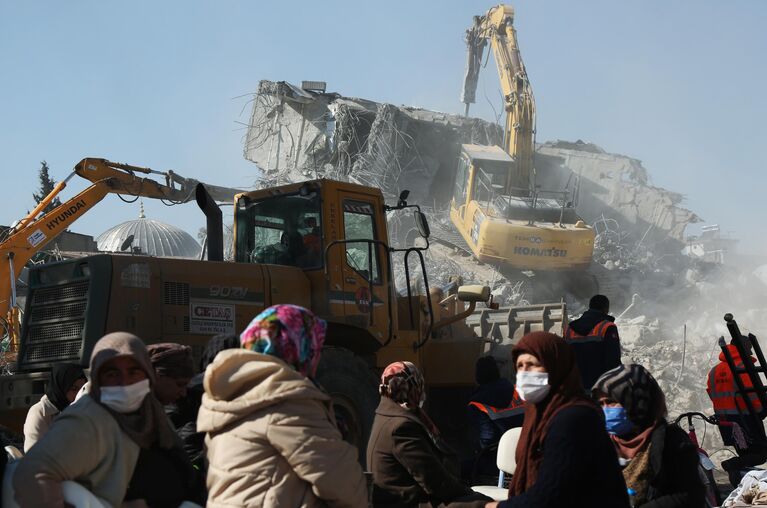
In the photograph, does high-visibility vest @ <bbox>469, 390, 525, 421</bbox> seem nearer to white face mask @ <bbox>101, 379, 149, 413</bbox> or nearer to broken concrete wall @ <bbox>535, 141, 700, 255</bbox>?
white face mask @ <bbox>101, 379, 149, 413</bbox>

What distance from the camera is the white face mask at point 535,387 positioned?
342 centimetres

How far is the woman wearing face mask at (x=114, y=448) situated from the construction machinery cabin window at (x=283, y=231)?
5.51 metres

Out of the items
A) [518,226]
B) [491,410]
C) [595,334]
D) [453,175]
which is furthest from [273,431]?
[453,175]

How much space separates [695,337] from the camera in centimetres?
1908

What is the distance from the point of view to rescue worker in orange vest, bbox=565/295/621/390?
318 inches

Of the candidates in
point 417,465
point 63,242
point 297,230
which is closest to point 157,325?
point 297,230

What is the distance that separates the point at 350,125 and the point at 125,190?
1713 cm

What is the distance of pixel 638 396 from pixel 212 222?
19.0 ft

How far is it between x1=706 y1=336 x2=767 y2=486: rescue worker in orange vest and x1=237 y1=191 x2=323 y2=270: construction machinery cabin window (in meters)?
3.77

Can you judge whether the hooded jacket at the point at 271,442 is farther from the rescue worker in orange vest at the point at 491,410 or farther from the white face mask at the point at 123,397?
the rescue worker in orange vest at the point at 491,410

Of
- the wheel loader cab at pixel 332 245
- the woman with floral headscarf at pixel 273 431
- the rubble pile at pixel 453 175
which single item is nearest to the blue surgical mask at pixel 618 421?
the woman with floral headscarf at pixel 273 431

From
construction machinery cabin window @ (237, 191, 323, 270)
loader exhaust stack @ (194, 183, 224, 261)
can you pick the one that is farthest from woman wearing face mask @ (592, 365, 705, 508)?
loader exhaust stack @ (194, 183, 224, 261)

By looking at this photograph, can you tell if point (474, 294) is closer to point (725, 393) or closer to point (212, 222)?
point (212, 222)

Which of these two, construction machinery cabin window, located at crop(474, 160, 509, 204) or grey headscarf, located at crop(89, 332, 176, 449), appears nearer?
grey headscarf, located at crop(89, 332, 176, 449)
